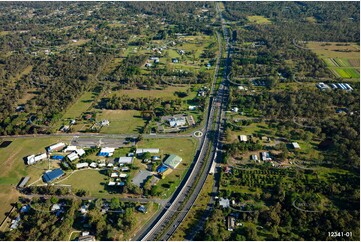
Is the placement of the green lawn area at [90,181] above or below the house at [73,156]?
below

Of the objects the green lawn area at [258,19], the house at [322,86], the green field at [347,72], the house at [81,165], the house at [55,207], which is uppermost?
the green lawn area at [258,19]

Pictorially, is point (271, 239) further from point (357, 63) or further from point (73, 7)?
point (73, 7)

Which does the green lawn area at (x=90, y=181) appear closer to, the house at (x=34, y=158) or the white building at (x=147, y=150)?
the white building at (x=147, y=150)

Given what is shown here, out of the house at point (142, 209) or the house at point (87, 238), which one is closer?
the house at point (87, 238)

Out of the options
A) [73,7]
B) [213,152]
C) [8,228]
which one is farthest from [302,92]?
[73,7]

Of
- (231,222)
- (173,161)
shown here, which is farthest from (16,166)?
(231,222)

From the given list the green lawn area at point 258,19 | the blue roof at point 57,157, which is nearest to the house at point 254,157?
the blue roof at point 57,157

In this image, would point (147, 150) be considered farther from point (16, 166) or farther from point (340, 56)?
point (340, 56)
